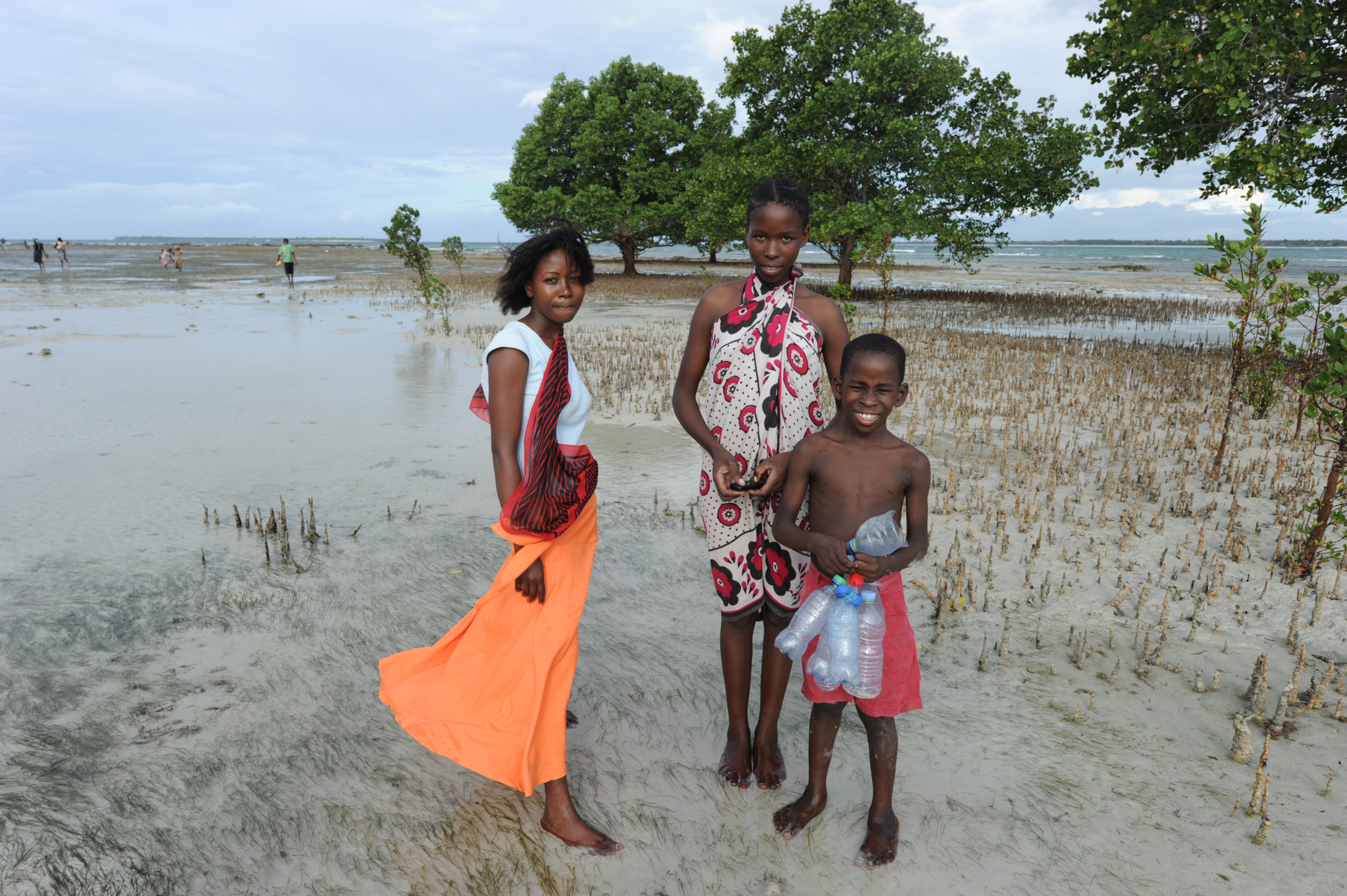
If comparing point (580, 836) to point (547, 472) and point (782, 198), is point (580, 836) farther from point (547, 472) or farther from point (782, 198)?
point (782, 198)

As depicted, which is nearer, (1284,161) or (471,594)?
(471,594)

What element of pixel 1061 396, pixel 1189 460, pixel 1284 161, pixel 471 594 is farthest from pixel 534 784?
pixel 1284 161

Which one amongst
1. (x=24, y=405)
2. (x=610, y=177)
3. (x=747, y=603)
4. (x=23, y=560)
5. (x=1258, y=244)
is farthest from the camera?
(x=610, y=177)

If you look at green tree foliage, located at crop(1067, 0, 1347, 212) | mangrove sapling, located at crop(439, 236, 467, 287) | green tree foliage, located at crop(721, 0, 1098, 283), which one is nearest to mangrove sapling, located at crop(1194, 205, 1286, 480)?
green tree foliage, located at crop(1067, 0, 1347, 212)

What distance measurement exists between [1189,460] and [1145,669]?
3.61 metres

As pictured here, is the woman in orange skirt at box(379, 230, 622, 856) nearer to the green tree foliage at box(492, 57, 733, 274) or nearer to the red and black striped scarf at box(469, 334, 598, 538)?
the red and black striped scarf at box(469, 334, 598, 538)

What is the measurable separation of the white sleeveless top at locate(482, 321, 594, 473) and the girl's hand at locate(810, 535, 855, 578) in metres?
0.84

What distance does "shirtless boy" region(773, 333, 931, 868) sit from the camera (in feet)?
6.97

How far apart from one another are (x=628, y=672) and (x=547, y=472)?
4.79 ft

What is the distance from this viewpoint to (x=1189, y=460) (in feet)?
19.9

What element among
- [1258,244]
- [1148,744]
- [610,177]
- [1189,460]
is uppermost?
[610,177]

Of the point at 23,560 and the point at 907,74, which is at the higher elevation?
the point at 907,74

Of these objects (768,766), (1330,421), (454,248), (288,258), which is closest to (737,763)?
(768,766)

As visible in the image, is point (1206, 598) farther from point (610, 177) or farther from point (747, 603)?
point (610, 177)
